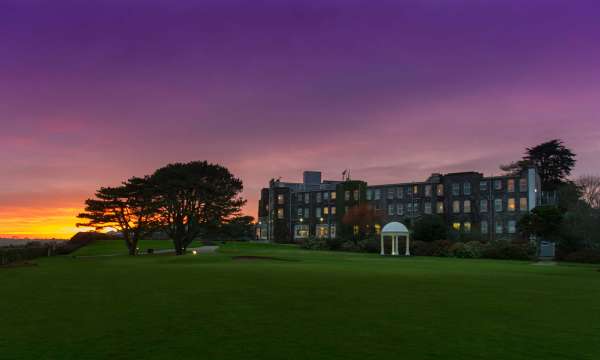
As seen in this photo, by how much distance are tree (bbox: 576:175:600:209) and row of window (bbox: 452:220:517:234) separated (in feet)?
59.8

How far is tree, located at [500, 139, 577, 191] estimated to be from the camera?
11312 centimetres

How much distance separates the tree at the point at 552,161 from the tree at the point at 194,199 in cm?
7005

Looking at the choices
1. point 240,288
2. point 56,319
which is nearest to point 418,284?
point 240,288

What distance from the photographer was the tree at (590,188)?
233 feet

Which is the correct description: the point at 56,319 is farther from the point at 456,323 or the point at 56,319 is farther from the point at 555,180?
the point at 555,180

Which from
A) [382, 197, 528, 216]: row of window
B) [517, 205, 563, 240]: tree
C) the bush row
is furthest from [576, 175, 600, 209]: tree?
[382, 197, 528, 216]: row of window

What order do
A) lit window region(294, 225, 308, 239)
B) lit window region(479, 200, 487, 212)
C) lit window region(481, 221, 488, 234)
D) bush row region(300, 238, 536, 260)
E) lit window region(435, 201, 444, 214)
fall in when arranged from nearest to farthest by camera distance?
bush row region(300, 238, 536, 260) → lit window region(481, 221, 488, 234) → lit window region(479, 200, 487, 212) → lit window region(435, 201, 444, 214) → lit window region(294, 225, 308, 239)

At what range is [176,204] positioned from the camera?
235 ft

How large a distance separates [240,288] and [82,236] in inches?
3736

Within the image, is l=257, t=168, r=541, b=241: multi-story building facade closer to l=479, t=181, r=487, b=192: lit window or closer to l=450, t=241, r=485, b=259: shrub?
l=479, t=181, r=487, b=192: lit window

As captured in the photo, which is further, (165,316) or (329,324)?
(165,316)

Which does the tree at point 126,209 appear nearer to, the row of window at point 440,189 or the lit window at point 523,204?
the row of window at point 440,189

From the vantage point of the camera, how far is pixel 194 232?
7338 centimetres

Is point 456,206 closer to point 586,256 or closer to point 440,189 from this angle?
point 440,189
